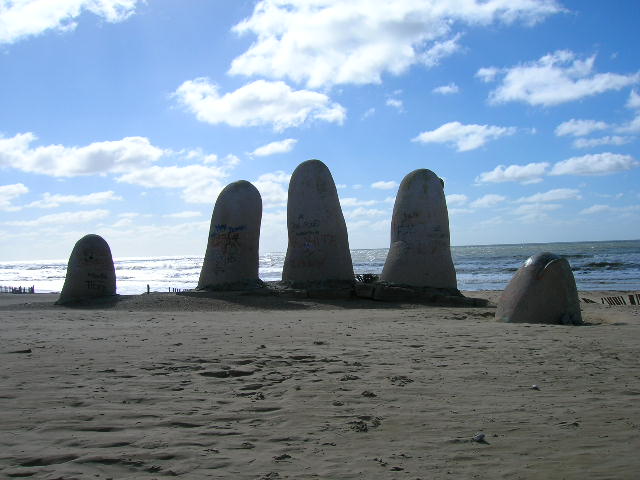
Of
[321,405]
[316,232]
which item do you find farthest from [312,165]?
[321,405]

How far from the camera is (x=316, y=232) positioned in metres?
12.3

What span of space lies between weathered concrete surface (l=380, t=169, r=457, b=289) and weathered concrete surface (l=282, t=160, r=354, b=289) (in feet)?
3.26

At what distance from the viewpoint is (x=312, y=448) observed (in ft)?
8.98

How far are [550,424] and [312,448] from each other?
1.21 metres

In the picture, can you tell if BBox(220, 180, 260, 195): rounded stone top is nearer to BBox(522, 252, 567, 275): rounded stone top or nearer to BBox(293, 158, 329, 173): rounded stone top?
BBox(293, 158, 329, 173): rounded stone top

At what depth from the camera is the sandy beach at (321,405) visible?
2541 mm

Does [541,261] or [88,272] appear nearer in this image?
[541,261]

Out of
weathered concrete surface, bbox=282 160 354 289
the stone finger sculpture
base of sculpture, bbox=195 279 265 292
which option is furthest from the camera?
base of sculpture, bbox=195 279 265 292

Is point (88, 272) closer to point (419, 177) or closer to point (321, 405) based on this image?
point (419, 177)

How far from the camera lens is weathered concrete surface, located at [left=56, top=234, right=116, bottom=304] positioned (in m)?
12.6

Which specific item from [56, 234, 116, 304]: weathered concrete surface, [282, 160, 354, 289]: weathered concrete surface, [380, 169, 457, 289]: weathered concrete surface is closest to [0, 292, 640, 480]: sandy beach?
[380, 169, 457, 289]: weathered concrete surface

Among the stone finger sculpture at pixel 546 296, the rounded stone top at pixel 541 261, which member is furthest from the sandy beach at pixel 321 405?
the rounded stone top at pixel 541 261

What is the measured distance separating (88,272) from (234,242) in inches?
122

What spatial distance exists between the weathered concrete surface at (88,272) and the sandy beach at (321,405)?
6.48 meters
